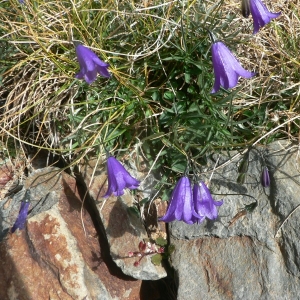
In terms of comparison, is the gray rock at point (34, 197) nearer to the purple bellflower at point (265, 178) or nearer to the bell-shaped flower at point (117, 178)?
the bell-shaped flower at point (117, 178)

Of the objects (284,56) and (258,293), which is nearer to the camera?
(258,293)

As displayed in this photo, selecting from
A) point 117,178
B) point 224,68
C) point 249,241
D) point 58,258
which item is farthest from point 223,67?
point 58,258

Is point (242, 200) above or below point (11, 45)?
below

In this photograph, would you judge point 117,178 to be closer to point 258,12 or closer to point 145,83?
point 145,83

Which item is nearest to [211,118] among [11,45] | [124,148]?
[124,148]

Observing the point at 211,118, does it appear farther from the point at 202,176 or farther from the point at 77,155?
the point at 77,155

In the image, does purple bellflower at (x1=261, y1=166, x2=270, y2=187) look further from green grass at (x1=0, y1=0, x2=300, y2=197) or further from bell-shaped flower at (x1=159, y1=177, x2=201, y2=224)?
bell-shaped flower at (x1=159, y1=177, x2=201, y2=224)

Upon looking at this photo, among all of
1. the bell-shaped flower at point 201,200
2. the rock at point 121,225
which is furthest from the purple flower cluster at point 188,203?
the rock at point 121,225
